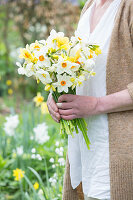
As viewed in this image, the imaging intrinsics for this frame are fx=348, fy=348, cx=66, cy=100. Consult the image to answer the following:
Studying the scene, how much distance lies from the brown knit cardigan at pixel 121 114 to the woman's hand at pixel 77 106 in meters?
0.08

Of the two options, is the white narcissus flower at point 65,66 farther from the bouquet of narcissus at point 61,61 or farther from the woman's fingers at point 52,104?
the woman's fingers at point 52,104

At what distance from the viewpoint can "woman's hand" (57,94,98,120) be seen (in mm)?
1327

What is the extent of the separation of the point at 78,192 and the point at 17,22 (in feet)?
17.6

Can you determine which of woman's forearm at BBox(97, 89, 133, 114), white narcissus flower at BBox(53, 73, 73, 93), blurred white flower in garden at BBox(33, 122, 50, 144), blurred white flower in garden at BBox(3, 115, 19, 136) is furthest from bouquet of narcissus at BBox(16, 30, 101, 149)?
blurred white flower in garden at BBox(3, 115, 19, 136)

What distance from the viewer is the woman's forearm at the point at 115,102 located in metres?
1.29

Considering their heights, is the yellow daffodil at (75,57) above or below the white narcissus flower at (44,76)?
above

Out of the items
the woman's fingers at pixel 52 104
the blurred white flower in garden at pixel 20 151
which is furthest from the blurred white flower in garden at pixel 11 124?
the woman's fingers at pixel 52 104

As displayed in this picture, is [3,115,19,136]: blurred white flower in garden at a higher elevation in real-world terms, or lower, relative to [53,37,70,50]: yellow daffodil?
A: lower

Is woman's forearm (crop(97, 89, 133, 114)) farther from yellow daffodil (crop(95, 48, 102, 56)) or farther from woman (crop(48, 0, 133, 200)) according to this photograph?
yellow daffodil (crop(95, 48, 102, 56))

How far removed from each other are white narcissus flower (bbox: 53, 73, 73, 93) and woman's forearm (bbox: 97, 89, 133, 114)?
14 centimetres

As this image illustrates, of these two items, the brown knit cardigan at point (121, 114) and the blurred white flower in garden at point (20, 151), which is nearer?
the brown knit cardigan at point (121, 114)

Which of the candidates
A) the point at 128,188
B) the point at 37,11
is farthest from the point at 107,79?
the point at 37,11

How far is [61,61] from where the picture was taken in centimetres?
124

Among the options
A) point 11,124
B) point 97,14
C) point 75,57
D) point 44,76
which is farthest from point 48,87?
point 11,124
